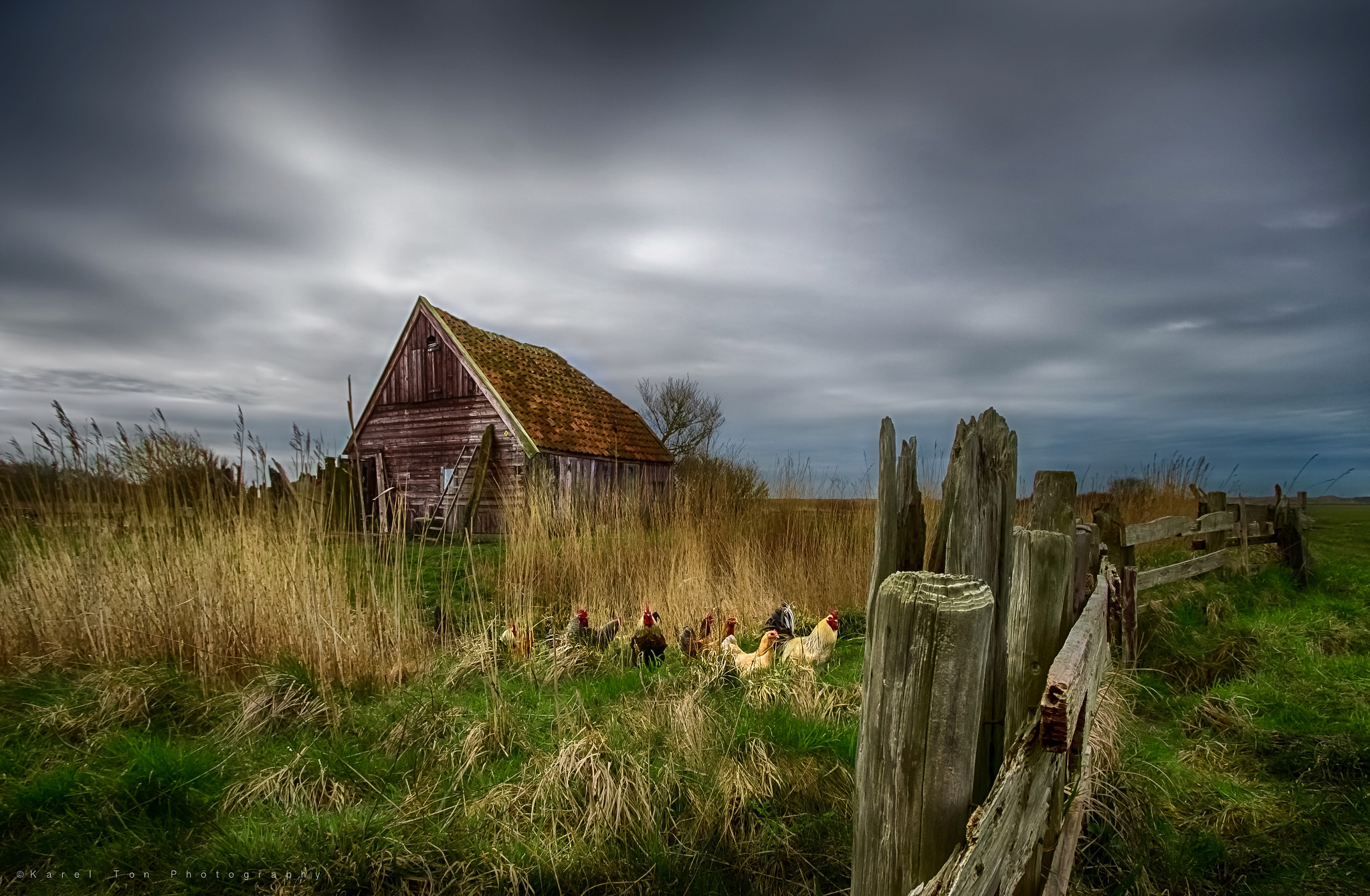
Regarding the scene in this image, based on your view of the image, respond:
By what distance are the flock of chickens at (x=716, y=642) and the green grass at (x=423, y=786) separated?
0.65 metres

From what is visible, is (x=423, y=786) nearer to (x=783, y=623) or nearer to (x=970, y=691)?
(x=970, y=691)

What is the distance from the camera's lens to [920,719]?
142 centimetres

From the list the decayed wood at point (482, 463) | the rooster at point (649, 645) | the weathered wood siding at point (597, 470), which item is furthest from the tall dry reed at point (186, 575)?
the decayed wood at point (482, 463)

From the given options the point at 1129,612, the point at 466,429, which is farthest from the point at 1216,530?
the point at 466,429

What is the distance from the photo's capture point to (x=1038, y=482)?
9.59 feet

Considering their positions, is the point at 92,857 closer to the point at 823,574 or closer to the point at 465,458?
the point at 823,574

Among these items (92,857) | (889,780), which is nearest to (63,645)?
(92,857)

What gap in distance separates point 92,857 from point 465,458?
14412 millimetres

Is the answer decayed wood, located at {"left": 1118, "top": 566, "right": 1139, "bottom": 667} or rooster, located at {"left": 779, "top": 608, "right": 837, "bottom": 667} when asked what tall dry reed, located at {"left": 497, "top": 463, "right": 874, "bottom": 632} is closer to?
rooster, located at {"left": 779, "top": 608, "right": 837, "bottom": 667}

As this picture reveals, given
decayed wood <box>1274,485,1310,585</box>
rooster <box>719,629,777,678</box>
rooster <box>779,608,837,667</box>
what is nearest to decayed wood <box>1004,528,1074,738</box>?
rooster <box>719,629,777,678</box>

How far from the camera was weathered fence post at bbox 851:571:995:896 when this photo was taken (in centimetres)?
134

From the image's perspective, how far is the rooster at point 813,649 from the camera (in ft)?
19.9

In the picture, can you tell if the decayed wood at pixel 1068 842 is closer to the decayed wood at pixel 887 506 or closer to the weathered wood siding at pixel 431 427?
the decayed wood at pixel 887 506

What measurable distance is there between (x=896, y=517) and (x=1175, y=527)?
686 centimetres
